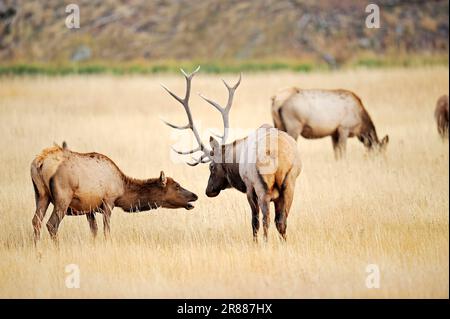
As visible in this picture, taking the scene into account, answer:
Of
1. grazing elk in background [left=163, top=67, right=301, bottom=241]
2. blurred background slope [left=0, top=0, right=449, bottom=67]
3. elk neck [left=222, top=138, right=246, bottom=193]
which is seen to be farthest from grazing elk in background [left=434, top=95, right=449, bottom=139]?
blurred background slope [left=0, top=0, right=449, bottom=67]

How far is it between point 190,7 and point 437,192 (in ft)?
113

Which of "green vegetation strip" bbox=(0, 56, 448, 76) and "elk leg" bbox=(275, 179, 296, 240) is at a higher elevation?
"green vegetation strip" bbox=(0, 56, 448, 76)

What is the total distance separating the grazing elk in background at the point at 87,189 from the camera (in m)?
9.33

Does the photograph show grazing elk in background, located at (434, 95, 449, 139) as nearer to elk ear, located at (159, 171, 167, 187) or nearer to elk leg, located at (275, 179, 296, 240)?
elk ear, located at (159, 171, 167, 187)

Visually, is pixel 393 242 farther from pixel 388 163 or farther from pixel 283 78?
pixel 283 78

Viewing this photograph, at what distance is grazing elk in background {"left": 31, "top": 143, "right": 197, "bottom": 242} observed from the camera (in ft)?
30.6

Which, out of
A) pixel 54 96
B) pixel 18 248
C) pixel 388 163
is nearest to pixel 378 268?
pixel 18 248

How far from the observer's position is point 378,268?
8648mm

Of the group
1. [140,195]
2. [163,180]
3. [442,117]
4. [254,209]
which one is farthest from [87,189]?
[442,117]

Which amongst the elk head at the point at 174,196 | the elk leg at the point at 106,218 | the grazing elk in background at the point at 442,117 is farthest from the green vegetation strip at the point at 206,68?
the elk leg at the point at 106,218

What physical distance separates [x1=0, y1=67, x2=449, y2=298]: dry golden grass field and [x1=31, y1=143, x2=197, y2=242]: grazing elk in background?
0.33 m

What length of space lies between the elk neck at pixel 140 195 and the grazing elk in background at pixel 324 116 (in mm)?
4961

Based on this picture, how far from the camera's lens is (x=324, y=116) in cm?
1502

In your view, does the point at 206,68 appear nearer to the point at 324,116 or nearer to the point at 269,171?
the point at 324,116
